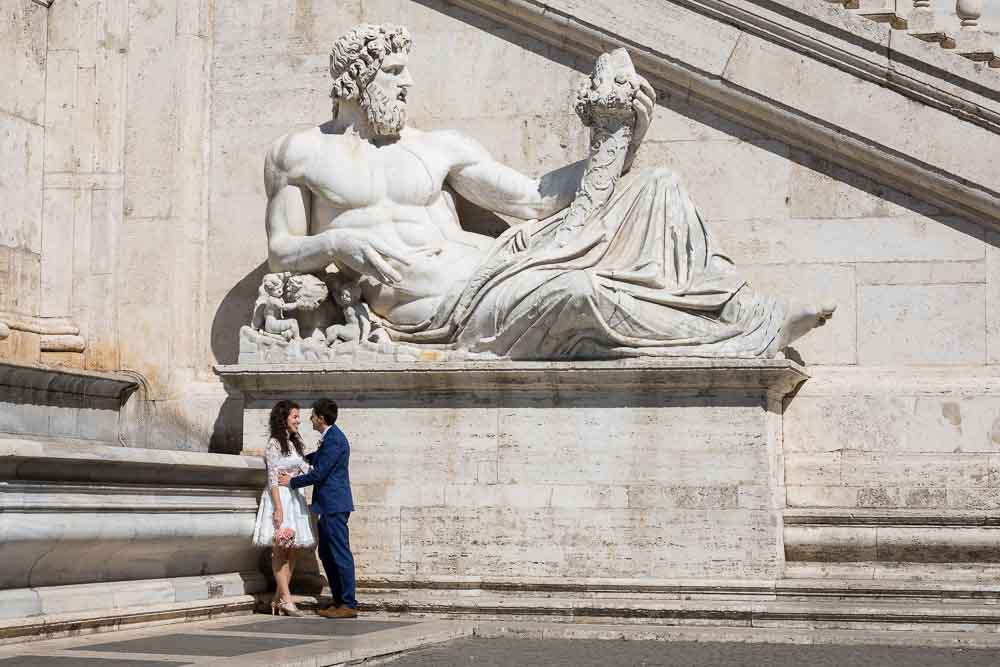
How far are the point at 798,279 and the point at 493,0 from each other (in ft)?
8.77

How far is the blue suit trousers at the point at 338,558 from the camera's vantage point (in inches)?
391

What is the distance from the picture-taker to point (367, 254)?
10.7 metres

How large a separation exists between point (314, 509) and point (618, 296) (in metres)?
2.10

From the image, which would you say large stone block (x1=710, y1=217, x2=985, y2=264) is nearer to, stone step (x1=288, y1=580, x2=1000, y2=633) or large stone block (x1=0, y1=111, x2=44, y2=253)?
stone step (x1=288, y1=580, x2=1000, y2=633)

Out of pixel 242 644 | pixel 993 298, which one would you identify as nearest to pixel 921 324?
pixel 993 298

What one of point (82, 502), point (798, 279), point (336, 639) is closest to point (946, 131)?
point (798, 279)

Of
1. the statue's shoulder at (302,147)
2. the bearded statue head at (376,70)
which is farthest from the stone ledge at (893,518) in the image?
the statue's shoulder at (302,147)

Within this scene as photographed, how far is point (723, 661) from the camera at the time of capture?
8.11m

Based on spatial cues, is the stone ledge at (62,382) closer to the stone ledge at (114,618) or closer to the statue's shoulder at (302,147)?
the statue's shoulder at (302,147)

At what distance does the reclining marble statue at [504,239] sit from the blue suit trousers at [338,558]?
1224 mm

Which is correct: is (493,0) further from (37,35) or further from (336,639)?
(336,639)

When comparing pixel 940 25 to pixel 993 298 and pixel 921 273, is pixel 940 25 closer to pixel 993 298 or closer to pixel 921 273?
pixel 921 273

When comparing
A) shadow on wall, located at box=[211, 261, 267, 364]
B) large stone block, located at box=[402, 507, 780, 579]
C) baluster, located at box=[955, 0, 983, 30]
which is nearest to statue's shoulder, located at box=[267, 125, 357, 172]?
shadow on wall, located at box=[211, 261, 267, 364]

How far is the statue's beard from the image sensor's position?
1102cm
